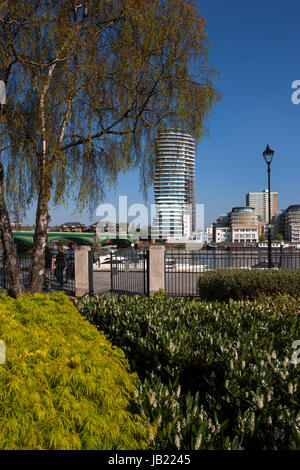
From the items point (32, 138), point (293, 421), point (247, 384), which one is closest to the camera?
point (293, 421)

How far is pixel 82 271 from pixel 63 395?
970cm

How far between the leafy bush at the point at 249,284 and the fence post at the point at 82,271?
4728 millimetres

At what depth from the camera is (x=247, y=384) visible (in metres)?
2.60

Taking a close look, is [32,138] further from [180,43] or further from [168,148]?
[180,43]

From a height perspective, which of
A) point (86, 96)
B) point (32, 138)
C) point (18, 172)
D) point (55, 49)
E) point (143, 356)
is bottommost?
point (143, 356)

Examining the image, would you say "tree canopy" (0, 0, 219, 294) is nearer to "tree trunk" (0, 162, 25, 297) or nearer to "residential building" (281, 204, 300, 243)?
"tree trunk" (0, 162, 25, 297)

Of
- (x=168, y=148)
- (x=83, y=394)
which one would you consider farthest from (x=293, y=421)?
(x=168, y=148)

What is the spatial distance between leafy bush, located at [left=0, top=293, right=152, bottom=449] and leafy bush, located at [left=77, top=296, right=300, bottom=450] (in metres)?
0.22

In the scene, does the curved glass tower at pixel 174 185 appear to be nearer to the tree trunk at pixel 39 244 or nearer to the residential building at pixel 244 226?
the tree trunk at pixel 39 244

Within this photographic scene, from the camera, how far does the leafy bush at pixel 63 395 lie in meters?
1.79

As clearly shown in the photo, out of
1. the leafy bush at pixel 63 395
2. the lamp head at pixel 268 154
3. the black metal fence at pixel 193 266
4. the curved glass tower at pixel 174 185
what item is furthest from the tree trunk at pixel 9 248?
the lamp head at pixel 268 154

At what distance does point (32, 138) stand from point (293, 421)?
21.6 feet

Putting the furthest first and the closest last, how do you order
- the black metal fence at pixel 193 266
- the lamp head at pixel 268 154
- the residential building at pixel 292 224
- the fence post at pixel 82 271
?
the residential building at pixel 292 224 < the lamp head at pixel 268 154 < the black metal fence at pixel 193 266 < the fence post at pixel 82 271

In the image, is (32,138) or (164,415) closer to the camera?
(164,415)
